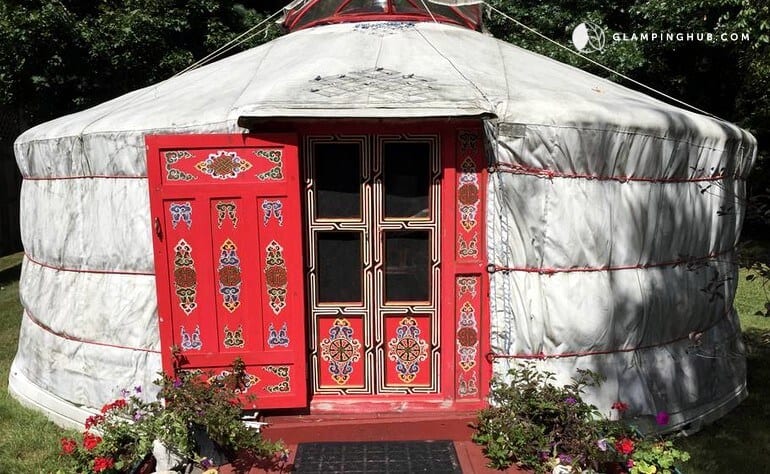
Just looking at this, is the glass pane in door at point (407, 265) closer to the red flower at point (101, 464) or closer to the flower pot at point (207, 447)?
the flower pot at point (207, 447)

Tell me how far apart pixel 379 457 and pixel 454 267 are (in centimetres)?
113

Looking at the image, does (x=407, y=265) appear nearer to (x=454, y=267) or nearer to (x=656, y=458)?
(x=454, y=267)

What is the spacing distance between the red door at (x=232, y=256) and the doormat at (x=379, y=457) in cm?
38

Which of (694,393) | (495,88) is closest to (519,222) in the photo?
(495,88)

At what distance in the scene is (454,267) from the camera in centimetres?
342

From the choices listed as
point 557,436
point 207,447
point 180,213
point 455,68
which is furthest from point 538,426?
point 180,213

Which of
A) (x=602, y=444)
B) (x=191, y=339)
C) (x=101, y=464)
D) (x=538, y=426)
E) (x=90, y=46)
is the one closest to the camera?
(x=602, y=444)

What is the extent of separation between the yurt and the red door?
0.01 m

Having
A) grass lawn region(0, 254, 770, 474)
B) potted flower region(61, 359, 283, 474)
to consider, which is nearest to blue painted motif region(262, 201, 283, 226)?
potted flower region(61, 359, 283, 474)

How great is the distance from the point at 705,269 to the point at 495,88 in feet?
6.02

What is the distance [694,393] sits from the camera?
3.74 metres

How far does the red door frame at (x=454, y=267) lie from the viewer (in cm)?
337

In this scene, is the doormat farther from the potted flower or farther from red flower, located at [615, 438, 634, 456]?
red flower, located at [615, 438, 634, 456]

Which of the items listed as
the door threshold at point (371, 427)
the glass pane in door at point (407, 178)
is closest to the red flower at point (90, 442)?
the door threshold at point (371, 427)
